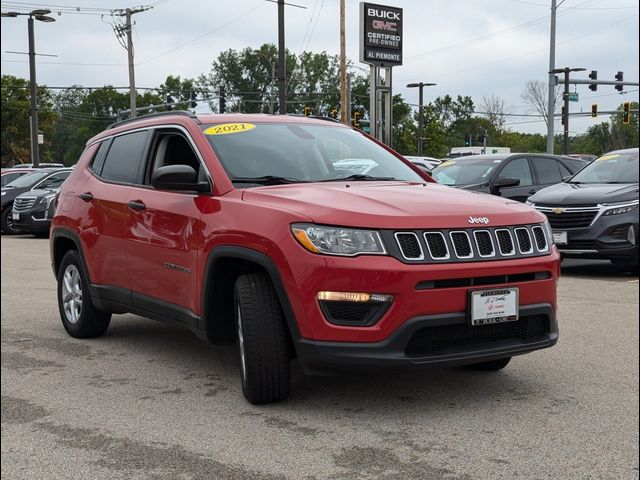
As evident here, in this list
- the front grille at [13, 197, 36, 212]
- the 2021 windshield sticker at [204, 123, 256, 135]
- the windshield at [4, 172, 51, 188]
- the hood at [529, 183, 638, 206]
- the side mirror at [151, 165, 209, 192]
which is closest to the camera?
the side mirror at [151, 165, 209, 192]

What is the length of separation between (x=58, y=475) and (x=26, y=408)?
1.12m

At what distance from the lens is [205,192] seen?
4840mm

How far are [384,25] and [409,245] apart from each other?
70.1 feet

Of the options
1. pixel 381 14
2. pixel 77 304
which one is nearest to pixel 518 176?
pixel 77 304

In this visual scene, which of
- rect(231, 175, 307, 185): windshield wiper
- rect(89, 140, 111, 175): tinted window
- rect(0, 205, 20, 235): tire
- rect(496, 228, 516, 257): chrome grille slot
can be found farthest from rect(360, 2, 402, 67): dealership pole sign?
rect(496, 228, 516, 257): chrome grille slot

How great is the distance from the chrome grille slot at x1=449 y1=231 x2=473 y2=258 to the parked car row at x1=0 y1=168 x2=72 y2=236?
1452cm

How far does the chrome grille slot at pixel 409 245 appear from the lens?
398 cm

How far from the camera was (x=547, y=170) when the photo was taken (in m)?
13.6

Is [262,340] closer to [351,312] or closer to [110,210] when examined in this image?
[351,312]

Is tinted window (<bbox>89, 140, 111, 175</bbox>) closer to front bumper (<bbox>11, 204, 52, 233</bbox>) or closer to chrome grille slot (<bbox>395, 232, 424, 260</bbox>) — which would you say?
chrome grille slot (<bbox>395, 232, 424, 260</bbox>)

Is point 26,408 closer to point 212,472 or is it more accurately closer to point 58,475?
point 58,475

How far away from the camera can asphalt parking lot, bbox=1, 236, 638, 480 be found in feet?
11.5

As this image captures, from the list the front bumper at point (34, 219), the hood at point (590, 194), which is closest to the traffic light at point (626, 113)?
the front bumper at point (34, 219)

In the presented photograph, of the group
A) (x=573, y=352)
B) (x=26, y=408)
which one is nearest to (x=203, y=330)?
(x=26, y=408)
